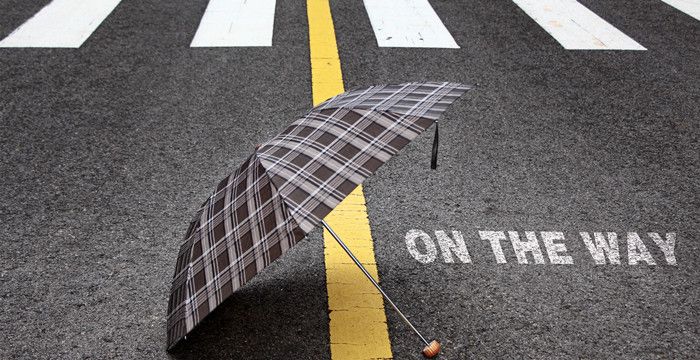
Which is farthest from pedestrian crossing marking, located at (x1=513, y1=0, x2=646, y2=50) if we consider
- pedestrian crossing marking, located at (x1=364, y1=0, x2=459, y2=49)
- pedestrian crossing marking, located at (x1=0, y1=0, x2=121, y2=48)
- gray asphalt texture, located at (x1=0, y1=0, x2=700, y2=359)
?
pedestrian crossing marking, located at (x1=0, y1=0, x2=121, y2=48)

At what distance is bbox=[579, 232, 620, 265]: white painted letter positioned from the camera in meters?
3.25

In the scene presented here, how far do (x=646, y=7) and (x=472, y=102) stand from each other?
10.8 ft

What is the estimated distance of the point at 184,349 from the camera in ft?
9.01

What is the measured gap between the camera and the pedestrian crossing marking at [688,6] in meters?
7.23

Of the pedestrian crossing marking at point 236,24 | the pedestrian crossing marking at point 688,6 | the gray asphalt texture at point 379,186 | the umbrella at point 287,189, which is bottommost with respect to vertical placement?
the pedestrian crossing marking at point 688,6

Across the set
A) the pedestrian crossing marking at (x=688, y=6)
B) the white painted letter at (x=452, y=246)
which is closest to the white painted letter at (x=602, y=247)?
the white painted letter at (x=452, y=246)

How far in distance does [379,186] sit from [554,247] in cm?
89

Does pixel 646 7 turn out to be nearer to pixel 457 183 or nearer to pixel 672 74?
pixel 672 74

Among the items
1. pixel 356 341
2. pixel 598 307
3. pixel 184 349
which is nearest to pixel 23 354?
pixel 184 349

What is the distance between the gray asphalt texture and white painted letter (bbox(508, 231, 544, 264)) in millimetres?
54

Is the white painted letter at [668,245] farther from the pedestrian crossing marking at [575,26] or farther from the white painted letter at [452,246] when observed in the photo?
the pedestrian crossing marking at [575,26]

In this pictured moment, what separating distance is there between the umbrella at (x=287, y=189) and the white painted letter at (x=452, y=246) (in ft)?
2.01

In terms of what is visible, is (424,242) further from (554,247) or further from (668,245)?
(668,245)

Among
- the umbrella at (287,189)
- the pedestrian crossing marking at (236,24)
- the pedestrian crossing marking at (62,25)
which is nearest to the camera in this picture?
the umbrella at (287,189)
